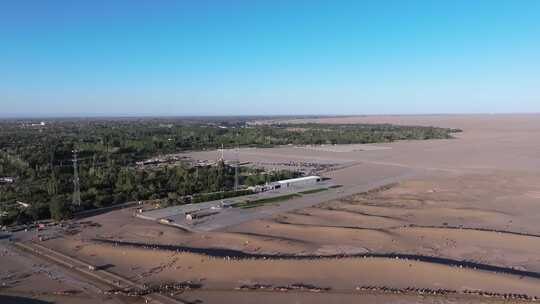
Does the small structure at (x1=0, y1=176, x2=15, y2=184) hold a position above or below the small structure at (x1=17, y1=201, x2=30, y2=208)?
above

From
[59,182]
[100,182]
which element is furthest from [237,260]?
[59,182]

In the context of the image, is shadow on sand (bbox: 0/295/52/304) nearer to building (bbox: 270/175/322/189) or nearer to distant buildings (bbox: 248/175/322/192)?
distant buildings (bbox: 248/175/322/192)

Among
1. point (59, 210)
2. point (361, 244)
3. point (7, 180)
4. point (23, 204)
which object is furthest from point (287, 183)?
point (7, 180)

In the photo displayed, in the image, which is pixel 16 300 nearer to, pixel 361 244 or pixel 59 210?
pixel 59 210

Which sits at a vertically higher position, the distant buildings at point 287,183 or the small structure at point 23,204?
the distant buildings at point 287,183

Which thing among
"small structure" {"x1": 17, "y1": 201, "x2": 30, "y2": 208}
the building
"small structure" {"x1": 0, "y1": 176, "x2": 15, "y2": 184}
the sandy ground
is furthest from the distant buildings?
"small structure" {"x1": 0, "y1": 176, "x2": 15, "y2": 184}

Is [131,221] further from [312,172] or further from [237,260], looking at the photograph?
[312,172]

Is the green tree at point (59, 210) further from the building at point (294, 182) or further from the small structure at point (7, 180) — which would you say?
the small structure at point (7, 180)

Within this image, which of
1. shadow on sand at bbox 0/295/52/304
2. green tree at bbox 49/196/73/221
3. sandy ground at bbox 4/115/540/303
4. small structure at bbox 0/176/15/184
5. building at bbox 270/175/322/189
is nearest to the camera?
shadow on sand at bbox 0/295/52/304

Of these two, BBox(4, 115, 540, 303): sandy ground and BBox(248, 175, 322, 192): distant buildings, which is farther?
BBox(248, 175, 322, 192): distant buildings

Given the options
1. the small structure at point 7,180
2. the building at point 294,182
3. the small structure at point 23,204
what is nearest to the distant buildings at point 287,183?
the building at point 294,182

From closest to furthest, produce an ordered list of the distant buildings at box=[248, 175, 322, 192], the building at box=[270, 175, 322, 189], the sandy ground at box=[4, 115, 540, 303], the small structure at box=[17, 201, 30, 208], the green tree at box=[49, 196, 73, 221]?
1. the sandy ground at box=[4, 115, 540, 303]
2. the green tree at box=[49, 196, 73, 221]
3. the small structure at box=[17, 201, 30, 208]
4. the distant buildings at box=[248, 175, 322, 192]
5. the building at box=[270, 175, 322, 189]
